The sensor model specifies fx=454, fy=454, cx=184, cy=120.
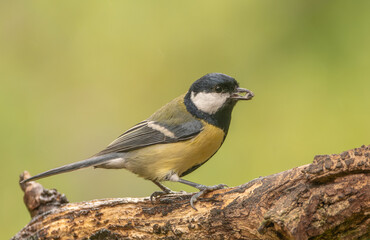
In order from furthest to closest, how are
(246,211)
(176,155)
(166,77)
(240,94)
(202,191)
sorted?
1. (166,77)
2. (240,94)
3. (176,155)
4. (202,191)
5. (246,211)

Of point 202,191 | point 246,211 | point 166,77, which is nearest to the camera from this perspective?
point 246,211

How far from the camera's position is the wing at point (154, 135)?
2.57 m

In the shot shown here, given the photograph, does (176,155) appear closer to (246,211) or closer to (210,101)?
(210,101)

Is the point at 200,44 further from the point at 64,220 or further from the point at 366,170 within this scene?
the point at 366,170

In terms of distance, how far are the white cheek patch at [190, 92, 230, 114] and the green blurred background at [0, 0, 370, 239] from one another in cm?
89

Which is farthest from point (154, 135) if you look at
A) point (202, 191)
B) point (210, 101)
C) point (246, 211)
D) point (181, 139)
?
point (246, 211)

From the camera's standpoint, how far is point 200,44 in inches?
153

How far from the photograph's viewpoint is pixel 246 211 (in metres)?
1.99

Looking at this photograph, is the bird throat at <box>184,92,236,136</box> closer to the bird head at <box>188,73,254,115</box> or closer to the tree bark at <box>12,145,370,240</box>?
the bird head at <box>188,73,254,115</box>

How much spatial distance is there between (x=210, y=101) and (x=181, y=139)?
28cm

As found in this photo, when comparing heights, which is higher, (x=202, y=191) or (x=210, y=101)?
(x=210, y=101)

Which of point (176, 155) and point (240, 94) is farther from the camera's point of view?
point (240, 94)

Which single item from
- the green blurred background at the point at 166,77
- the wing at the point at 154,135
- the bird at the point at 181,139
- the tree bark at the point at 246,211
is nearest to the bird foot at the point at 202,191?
the tree bark at the point at 246,211

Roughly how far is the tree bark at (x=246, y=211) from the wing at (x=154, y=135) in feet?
1.05
